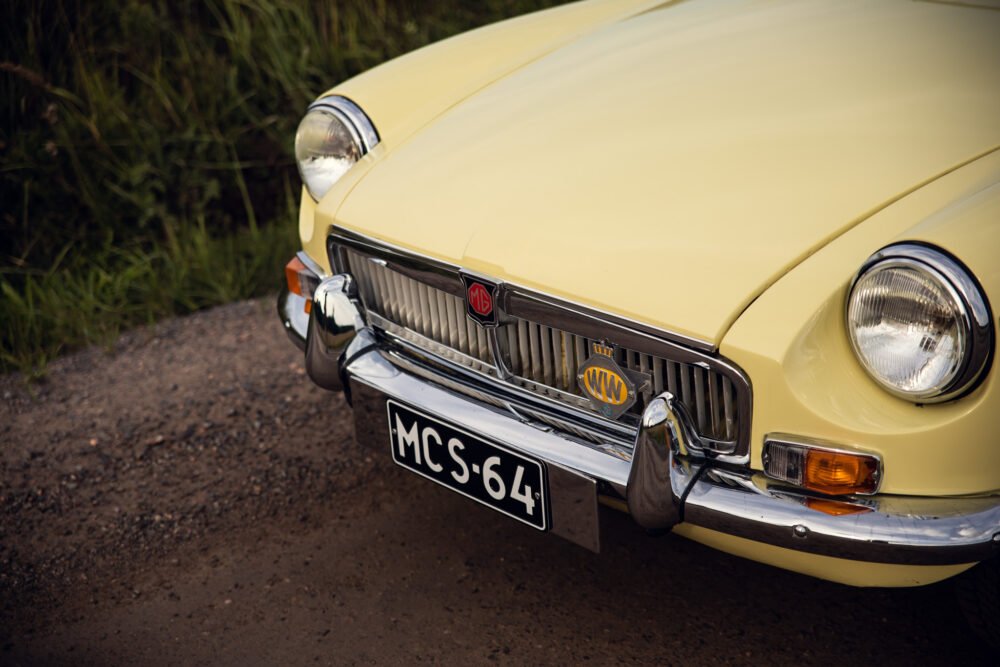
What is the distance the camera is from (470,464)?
6.64ft

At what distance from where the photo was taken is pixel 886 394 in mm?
1630

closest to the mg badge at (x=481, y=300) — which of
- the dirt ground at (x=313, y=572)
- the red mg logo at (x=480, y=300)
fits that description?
the red mg logo at (x=480, y=300)

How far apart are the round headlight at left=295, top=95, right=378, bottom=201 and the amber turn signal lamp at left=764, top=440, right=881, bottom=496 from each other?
129 centimetres

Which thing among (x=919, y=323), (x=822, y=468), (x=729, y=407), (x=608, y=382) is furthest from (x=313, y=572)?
(x=919, y=323)

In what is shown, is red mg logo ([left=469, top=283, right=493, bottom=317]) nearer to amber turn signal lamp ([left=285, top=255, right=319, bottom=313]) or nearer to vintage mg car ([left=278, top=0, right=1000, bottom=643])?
vintage mg car ([left=278, top=0, right=1000, bottom=643])

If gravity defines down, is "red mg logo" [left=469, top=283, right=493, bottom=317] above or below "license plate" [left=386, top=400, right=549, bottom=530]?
above

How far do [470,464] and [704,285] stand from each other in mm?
607

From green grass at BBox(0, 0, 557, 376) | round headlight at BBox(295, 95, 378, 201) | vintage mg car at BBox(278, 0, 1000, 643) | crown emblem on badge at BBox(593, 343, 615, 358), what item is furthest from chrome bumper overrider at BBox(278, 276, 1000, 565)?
green grass at BBox(0, 0, 557, 376)

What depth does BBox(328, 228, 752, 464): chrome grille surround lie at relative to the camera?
1728mm

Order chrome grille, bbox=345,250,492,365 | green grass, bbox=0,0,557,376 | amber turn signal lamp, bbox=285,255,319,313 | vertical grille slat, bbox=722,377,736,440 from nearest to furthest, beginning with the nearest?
vertical grille slat, bbox=722,377,736,440, chrome grille, bbox=345,250,492,365, amber turn signal lamp, bbox=285,255,319,313, green grass, bbox=0,0,557,376

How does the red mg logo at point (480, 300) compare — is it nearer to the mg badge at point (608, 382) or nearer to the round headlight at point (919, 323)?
the mg badge at point (608, 382)

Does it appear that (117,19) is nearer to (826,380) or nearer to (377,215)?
(377,215)

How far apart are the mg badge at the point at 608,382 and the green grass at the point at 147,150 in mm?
2205

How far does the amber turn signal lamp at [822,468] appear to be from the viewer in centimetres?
163
